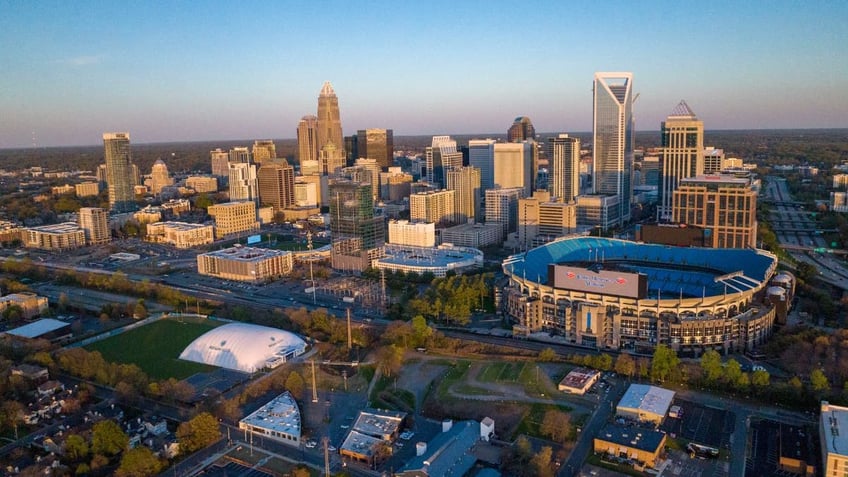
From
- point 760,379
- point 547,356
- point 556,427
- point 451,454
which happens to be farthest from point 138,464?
point 760,379

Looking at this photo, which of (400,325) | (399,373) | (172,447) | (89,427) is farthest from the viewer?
(400,325)

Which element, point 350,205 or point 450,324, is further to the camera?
point 350,205

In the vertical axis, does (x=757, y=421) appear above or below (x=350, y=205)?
below

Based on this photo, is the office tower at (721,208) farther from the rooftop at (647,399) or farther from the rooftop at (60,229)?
the rooftop at (60,229)

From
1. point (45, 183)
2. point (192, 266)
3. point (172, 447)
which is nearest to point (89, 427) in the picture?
point (172, 447)

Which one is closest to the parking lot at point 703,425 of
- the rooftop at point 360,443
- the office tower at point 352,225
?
the rooftop at point 360,443

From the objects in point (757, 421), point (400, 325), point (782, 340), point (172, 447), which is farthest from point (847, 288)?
point (172, 447)

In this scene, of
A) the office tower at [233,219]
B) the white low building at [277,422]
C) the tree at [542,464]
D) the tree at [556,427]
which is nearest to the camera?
the tree at [542,464]

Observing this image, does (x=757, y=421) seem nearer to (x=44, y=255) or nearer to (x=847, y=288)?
(x=847, y=288)

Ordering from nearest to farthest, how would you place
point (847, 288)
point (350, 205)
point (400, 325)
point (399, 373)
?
point (399, 373)
point (400, 325)
point (847, 288)
point (350, 205)
